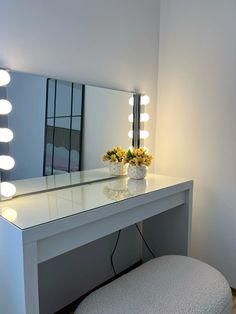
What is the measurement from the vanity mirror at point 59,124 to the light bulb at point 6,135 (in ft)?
0.09

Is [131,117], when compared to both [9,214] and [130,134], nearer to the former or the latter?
[130,134]

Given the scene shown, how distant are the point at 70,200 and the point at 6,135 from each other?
0.42 meters

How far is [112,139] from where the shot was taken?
1.79 meters

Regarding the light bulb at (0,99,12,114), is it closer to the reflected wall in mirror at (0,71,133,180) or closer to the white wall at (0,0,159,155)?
the reflected wall in mirror at (0,71,133,180)

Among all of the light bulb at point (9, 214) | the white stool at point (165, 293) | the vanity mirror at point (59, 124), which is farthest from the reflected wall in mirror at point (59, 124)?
the white stool at point (165, 293)

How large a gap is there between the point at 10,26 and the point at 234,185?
1548 millimetres

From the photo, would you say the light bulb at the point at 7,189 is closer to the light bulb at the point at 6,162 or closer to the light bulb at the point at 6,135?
the light bulb at the point at 6,162

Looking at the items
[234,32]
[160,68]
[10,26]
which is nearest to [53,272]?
[10,26]

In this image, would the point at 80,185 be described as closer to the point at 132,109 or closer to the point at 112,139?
the point at 112,139

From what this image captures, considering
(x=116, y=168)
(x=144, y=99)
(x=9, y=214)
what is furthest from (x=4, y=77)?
(x=144, y=99)

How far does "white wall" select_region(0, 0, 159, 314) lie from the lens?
1.25 m

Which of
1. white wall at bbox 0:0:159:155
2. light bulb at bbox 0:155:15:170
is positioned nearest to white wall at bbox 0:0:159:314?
white wall at bbox 0:0:159:155

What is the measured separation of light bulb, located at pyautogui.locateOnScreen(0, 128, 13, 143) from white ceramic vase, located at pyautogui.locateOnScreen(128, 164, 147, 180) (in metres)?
0.77

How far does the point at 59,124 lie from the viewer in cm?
147
